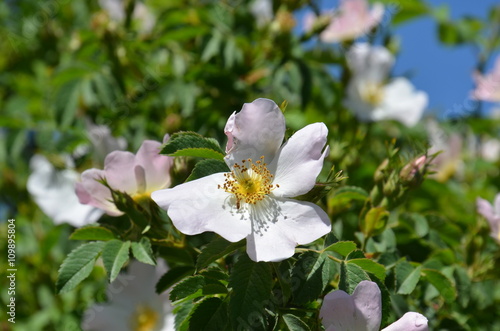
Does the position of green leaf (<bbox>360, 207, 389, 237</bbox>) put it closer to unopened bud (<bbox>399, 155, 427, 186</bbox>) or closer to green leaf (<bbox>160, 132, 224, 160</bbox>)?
unopened bud (<bbox>399, 155, 427, 186</bbox>)

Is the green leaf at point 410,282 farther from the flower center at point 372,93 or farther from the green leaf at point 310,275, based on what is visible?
the flower center at point 372,93

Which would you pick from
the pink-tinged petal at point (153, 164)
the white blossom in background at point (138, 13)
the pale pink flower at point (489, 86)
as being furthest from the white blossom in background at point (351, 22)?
the pink-tinged petal at point (153, 164)

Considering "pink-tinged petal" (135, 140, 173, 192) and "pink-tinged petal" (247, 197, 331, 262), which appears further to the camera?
"pink-tinged petal" (135, 140, 173, 192)

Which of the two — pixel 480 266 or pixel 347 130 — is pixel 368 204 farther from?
pixel 347 130

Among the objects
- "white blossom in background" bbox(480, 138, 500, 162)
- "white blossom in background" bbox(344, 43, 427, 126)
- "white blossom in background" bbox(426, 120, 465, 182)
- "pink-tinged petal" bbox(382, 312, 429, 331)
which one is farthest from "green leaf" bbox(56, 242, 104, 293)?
"white blossom in background" bbox(480, 138, 500, 162)

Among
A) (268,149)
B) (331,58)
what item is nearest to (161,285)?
(268,149)

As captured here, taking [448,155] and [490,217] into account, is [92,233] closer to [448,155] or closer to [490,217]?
[490,217]
